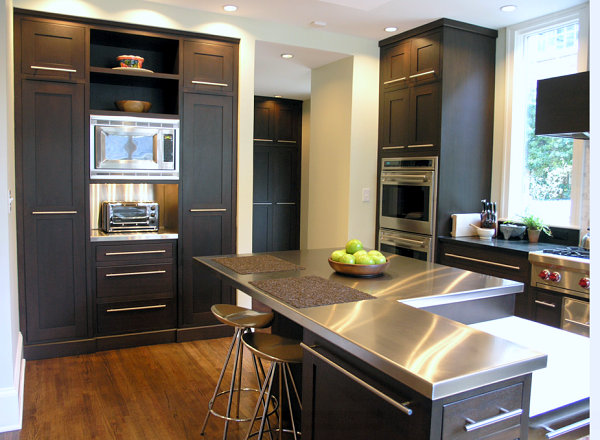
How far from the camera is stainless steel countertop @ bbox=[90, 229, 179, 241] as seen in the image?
389cm

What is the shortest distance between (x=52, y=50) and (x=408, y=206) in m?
3.10

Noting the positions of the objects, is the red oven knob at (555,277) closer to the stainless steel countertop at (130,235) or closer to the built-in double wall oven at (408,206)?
the built-in double wall oven at (408,206)

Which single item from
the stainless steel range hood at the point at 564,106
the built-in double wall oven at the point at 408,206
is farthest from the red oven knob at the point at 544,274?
the built-in double wall oven at the point at 408,206

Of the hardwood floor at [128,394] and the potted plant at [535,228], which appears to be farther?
the potted plant at [535,228]

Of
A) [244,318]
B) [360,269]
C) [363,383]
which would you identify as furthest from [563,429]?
[244,318]

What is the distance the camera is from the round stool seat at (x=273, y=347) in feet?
7.04

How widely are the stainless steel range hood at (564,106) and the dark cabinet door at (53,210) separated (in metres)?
3.21

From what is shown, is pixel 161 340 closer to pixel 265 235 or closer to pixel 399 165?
pixel 399 165

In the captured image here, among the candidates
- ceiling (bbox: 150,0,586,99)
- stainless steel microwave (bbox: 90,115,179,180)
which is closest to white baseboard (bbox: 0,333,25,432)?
stainless steel microwave (bbox: 90,115,179,180)

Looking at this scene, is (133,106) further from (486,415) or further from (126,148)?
(486,415)

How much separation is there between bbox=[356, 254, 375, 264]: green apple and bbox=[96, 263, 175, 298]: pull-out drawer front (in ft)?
7.02

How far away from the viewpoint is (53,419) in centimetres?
280

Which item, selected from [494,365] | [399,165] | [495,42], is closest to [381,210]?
[399,165]

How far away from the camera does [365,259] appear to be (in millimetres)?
2402
